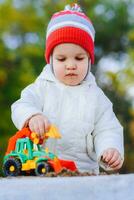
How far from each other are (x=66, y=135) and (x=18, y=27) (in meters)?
23.4

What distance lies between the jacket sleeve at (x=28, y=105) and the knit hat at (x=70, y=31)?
7.0 inches

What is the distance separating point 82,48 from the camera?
10.4 feet

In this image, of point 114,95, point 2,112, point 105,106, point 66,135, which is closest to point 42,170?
point 66,135

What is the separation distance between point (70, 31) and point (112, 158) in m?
0.68

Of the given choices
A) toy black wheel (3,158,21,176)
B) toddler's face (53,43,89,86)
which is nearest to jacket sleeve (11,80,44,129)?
toddler's face (53,43,89,86)

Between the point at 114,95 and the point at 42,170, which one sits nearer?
the point at 42,170

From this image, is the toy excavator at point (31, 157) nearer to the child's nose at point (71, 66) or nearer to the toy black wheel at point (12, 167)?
the toy black wheel at point (12, 167)

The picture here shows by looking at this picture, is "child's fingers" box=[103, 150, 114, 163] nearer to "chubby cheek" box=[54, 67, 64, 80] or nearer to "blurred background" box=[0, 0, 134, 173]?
"chubby cheek" box=[54, 67, 64, 80]

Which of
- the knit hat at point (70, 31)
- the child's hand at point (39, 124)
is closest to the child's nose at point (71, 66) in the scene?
the knit hat at point (70, 31)

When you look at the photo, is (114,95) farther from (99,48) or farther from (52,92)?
(52,92)

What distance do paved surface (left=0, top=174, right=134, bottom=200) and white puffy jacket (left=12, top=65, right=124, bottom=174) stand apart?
3.06ft

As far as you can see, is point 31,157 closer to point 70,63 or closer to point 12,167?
point 12,167

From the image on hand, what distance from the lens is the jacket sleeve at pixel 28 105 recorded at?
9.82 feet

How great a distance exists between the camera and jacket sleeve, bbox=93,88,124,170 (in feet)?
9.91
